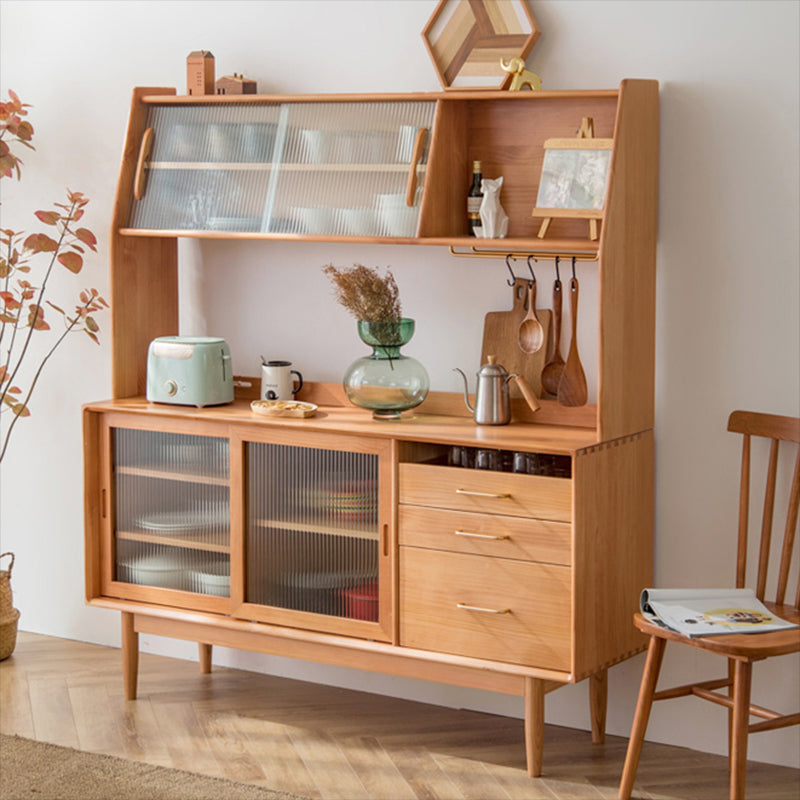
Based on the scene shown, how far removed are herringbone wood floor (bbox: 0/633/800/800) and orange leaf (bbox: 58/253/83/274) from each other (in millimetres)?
1347

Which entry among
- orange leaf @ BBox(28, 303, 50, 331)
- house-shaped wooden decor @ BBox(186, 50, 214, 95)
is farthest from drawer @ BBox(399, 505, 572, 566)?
orange leaf @ BBox(28, 303, 50, 331)

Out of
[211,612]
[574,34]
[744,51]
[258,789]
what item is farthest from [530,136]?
[258,789]

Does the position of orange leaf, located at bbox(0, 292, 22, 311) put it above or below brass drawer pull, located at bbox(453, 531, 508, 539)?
above

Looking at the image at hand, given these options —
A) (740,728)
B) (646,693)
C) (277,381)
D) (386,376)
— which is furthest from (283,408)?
(740,728)

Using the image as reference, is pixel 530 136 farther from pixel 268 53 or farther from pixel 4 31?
pixel 4 31

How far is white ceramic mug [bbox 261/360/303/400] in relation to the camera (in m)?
3.97

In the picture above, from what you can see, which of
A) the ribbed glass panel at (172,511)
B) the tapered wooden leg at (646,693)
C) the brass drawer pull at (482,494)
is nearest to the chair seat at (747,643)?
the tapered wooden leg at (646,693)

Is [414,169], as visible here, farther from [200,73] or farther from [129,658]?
[129,658]

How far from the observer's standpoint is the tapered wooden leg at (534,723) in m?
3.39

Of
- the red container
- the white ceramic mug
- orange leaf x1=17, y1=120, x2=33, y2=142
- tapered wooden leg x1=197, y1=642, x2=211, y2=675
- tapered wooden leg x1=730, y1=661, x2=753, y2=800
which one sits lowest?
tapered wooden leg x1=197, y1=642, x2=211, y2=675

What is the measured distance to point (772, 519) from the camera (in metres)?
3.45

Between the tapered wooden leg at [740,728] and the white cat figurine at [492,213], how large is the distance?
1338 mm

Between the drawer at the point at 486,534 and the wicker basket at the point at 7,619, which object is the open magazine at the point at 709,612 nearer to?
the drawer at the point at 486,534

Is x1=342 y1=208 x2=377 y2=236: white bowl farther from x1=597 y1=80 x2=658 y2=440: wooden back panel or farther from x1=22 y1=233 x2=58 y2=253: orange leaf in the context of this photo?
x1=22 y1=233 x2=58 y2=253: orange leaf
